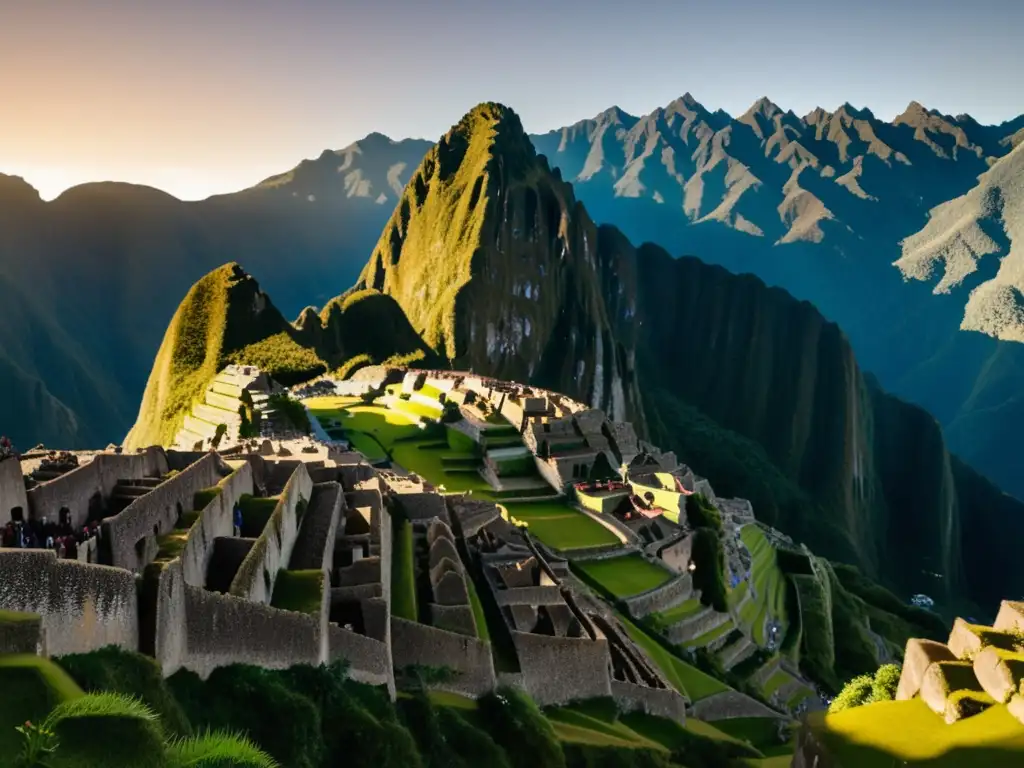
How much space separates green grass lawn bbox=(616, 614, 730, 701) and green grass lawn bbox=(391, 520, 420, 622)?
890cm

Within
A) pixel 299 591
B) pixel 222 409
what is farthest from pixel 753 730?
pixel 222 409

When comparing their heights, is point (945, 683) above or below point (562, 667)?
Answer: above

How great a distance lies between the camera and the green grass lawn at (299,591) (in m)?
14.6

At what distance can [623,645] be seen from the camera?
24266 millimetres

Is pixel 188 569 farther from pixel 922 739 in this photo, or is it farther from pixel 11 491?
pixel 922 739

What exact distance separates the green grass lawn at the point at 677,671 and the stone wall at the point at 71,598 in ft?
62.3

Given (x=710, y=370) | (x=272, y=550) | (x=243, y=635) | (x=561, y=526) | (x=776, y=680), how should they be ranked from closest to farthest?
(x=243, y=635)
(x=272, y=550)
(x=776, y=680)
(x=561, y=526)
(x=710, y=370)

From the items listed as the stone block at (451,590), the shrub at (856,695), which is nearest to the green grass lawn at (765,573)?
the shrub at (856,695)

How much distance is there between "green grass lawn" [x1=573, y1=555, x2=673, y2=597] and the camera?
103 ft

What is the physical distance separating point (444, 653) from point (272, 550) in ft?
14.7

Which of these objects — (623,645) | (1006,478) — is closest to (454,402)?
(623,645)

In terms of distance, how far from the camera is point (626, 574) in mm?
33094

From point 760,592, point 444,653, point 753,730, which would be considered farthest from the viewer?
point 760,592

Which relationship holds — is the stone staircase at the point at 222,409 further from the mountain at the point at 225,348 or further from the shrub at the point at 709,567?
the shrub at the point at 709,567
